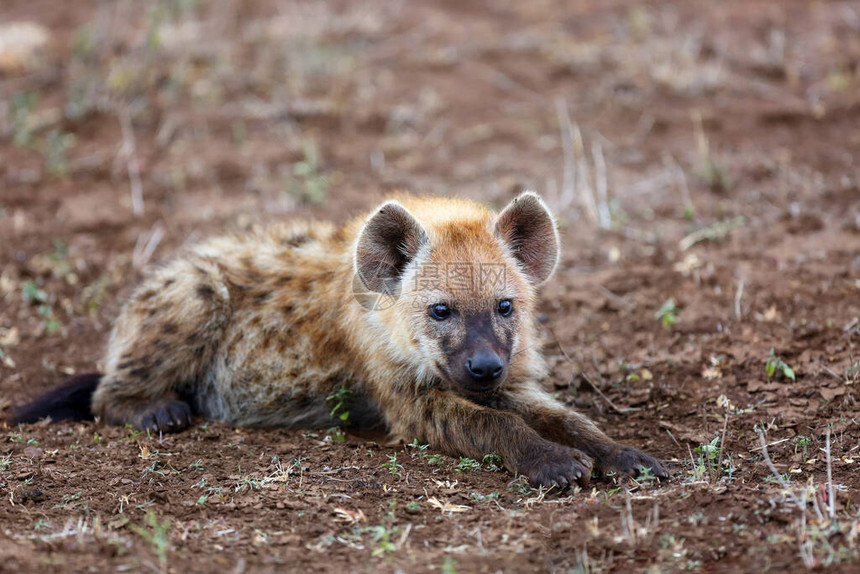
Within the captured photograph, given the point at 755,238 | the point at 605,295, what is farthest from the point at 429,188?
the point at 755,238

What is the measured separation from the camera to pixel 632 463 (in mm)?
3301

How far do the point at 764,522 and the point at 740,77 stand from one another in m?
5.23

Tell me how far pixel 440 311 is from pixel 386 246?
14.3 inches

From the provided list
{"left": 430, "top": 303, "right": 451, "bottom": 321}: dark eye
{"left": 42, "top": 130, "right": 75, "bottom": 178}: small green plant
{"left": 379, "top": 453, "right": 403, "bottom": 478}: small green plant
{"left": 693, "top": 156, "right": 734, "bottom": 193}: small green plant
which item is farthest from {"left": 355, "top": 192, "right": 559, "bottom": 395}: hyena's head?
{"left": 42, "top": 130, "right": 75, "bottom": 178}: small green plant

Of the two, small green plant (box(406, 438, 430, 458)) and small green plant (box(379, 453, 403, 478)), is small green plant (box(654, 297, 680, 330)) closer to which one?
small green plant (box(406, 438, 430, 458))

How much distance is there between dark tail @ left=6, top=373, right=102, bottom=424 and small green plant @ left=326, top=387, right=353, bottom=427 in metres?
1.11

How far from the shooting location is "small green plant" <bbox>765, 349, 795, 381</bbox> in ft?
12.9

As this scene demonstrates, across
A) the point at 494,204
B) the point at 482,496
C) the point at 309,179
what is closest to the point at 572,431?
the point at 482,496

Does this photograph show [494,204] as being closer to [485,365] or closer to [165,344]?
[165,344]

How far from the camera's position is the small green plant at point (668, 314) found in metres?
4.54

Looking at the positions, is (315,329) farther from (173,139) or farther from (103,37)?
(103,37)

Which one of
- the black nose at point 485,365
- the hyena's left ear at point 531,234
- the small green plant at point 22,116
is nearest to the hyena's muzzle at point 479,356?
the black nose at point 485,365

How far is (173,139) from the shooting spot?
686 centimetres

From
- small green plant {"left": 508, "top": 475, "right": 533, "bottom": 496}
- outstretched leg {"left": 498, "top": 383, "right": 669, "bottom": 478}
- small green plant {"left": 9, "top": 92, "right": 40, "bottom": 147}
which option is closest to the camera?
small green plant {"left": 508, "top": 475, "right": 533, "bottom": 496}
